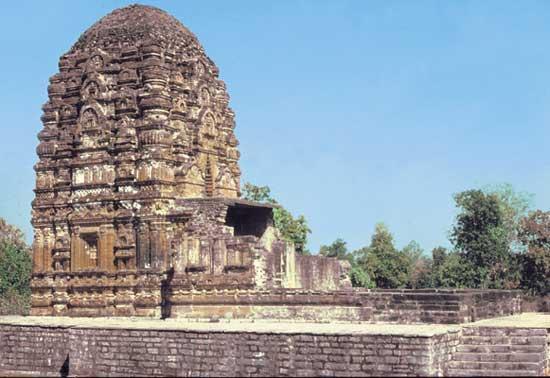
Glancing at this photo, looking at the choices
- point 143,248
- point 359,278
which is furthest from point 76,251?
point 359,278

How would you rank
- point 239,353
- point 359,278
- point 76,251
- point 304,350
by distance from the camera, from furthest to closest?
1. point 359,278
2. point 76,251
3. point 239,353
4. point 304,350

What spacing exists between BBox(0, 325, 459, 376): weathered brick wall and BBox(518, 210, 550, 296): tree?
824 inches

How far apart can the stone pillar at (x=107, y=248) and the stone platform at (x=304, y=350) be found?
205 inches

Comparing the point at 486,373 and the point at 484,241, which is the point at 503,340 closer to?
the point at 486,373

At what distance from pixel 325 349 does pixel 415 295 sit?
3.88 m

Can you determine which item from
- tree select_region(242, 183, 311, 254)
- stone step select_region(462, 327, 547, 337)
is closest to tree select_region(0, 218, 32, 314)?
tree select_region(242, 183, 311, 254)

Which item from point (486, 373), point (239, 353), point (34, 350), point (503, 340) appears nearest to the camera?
point (486, 373)

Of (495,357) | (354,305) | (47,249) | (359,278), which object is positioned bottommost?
(495,357)

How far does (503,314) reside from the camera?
783 inches

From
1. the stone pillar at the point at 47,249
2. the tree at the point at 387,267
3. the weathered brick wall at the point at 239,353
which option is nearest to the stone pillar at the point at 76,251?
the stone pillar at the point at 47,249

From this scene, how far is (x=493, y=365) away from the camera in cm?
1454

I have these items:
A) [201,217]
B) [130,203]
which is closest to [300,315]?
[201,217]

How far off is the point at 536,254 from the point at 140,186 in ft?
61.3

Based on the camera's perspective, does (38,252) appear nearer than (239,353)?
No
